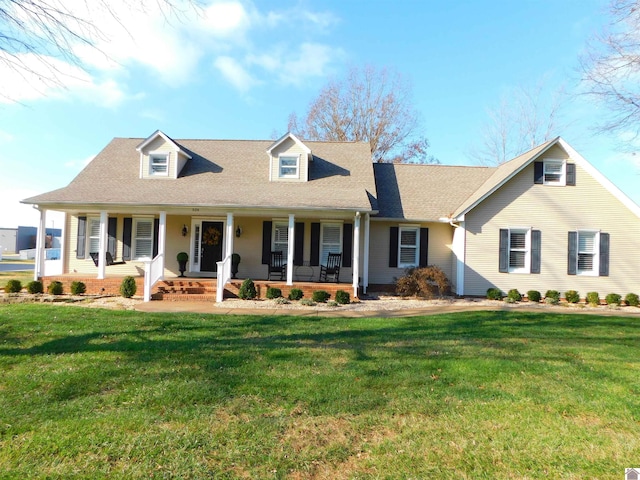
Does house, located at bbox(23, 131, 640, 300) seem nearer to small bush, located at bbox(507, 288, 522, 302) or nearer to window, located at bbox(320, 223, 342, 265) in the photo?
window, located at bbox(320, 223, 342, 265)

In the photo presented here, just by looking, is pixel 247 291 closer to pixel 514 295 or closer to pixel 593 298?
pixel 514 295

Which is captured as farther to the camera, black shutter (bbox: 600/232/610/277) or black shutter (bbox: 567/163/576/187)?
black shutter (bbox: 567/163/576/187)

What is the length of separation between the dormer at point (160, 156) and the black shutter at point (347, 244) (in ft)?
23.1

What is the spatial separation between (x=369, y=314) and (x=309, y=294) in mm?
2901

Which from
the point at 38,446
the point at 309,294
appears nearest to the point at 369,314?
the point at 309,294

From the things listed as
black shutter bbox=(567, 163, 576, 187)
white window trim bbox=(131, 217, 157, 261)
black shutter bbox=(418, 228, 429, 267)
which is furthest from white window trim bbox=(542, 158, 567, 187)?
white window trim bbox=(131, 217, 157, 261)

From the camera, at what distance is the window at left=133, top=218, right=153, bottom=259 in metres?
14.4

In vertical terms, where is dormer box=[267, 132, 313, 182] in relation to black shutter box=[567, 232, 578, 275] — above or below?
above

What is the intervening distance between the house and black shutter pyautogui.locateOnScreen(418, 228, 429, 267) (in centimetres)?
4

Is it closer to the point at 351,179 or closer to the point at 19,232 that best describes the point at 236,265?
the point at 351,179

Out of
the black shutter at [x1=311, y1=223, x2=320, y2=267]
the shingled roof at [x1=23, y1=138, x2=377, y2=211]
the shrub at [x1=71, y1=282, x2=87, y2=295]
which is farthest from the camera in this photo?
the black shutter at [x1=311, y1=223, x2=320, y2=267]

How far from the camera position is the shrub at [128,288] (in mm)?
11469

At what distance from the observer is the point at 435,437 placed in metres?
3.29

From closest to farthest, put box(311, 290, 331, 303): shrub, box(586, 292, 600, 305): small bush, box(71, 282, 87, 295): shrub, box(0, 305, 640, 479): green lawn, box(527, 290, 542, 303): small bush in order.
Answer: box(0, 305, 640, 479): green lawn
box(311, 290, 331, 303): shrub
box(71, 282, 87, 295): shrub
box(586, 292, 600, 305): small bush
box(527, 290, 542, 303): small bush
